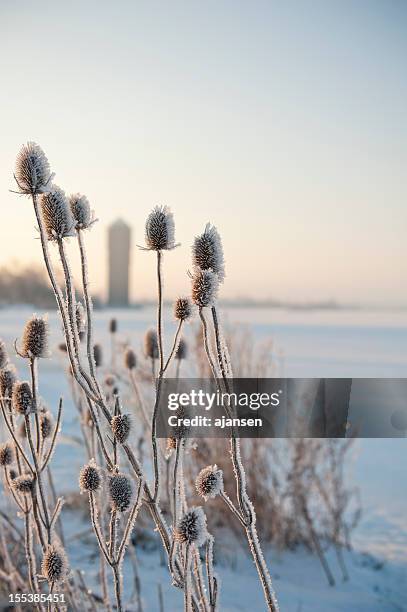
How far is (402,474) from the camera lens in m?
4.59

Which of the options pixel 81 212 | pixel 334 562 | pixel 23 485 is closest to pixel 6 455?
pixel 23 485

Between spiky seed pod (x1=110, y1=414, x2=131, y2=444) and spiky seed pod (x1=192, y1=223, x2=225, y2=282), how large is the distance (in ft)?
1.09

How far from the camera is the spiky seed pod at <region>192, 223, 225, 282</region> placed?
43.6 inches

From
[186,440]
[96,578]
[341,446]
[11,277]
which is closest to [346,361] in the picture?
[341,446]

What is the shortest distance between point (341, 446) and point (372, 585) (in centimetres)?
76

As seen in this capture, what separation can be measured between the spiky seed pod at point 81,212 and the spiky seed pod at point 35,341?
9.1 inches

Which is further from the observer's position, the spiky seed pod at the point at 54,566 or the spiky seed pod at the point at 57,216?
the spiky seed pod at the point at 54,566

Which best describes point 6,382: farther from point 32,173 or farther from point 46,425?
point 32,173

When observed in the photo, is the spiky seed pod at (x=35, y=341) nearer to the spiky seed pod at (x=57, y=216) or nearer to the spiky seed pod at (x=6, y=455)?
the spiky seed pod at (x=57, y=216)

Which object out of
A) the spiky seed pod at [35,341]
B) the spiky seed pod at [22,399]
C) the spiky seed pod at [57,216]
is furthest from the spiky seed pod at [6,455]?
the spiky seed pod at [57,216]

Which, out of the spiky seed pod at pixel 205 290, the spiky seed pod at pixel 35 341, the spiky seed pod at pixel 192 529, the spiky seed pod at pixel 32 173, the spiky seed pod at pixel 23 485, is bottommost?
the spiky seed pod at pixel 23 485

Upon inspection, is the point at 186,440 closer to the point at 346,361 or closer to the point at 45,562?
the point at 45,562

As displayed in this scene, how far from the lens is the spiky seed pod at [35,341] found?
1.21 meters

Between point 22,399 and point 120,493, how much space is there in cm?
33
